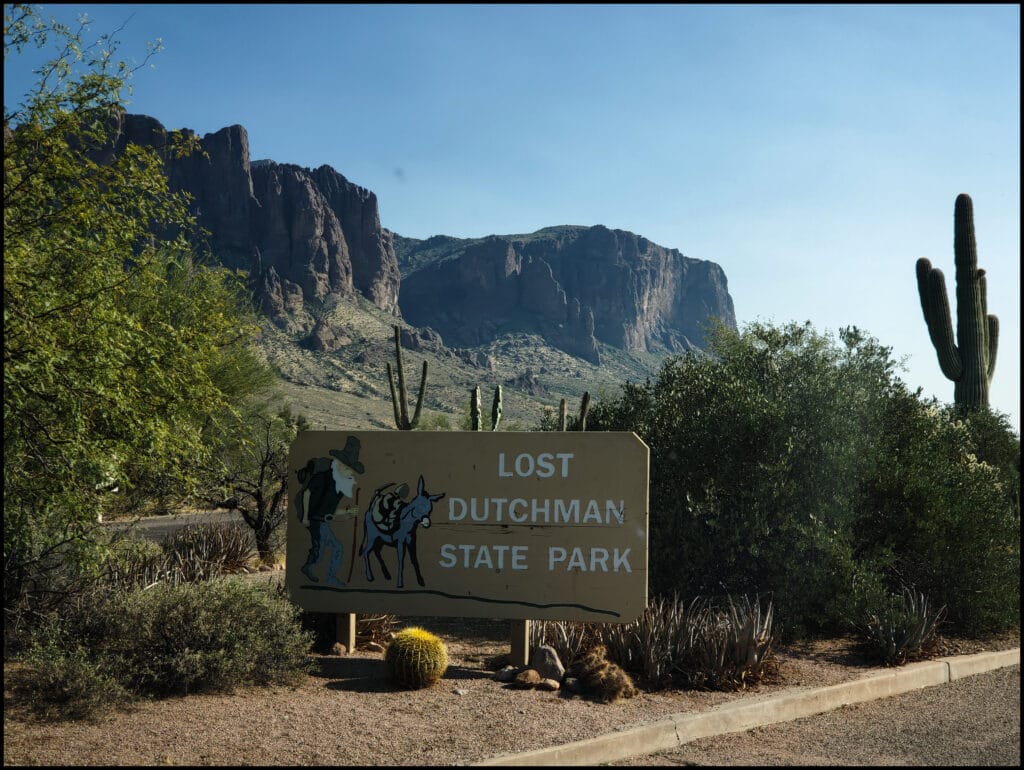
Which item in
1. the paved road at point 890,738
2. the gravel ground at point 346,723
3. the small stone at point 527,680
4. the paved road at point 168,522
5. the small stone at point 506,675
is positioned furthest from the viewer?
the paved road at point 168,522

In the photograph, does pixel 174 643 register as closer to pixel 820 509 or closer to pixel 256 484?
pixel 820 509

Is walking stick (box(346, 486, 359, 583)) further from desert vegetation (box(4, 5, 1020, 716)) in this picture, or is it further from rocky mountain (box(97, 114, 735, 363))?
rocky mountain (box(97, 114, 735, 363))

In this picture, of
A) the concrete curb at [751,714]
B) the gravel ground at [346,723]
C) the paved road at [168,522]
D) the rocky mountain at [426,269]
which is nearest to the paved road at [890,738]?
the concrete curb at [751,714]

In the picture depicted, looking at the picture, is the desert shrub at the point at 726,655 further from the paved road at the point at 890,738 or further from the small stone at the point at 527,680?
the small stone at the point at 527,680

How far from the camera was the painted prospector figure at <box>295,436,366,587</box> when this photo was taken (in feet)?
29.0

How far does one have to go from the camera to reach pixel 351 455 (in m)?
8.93

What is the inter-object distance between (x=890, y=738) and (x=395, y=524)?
4755 mm

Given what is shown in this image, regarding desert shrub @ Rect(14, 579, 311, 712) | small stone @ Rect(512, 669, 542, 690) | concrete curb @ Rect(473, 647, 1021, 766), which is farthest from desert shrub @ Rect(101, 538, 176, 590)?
concrete curb @ Rect(473, 647, 1021, 766)

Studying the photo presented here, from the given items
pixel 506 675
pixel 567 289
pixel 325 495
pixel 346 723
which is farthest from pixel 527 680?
pixel 567 289

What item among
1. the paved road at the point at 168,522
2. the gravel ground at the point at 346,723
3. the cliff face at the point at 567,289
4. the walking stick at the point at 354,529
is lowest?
the gravel ground at the point at 346,723

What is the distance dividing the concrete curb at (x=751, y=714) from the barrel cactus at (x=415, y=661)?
1.86 m

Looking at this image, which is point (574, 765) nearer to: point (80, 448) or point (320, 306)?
point (80, 448)

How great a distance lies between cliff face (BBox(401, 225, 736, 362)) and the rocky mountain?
0.24 m

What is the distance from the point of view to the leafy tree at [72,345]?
722 cm
